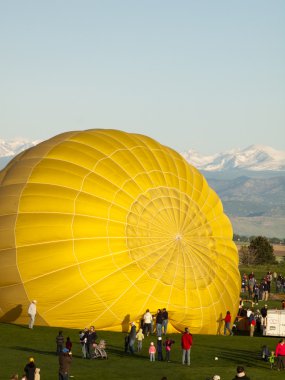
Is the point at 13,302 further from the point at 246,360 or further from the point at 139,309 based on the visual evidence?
the point at 246,360

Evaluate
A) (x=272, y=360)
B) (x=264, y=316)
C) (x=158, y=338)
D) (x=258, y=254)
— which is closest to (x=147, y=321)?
(x=158, y=338)

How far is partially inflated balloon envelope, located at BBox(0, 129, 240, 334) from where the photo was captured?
38.7 m

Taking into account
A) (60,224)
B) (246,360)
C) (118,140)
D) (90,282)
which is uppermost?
(118,140)

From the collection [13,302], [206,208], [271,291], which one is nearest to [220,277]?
[206,208]

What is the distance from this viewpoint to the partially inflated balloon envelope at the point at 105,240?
127 ft

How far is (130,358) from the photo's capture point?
34844 mm

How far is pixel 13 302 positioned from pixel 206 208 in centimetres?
1150

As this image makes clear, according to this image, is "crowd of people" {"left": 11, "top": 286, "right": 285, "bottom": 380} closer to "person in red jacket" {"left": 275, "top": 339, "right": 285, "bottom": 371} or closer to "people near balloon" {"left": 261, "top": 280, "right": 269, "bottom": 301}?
"person in red jacket" {"left": 275, "top": 339, "right": 285, "bottom": 371}

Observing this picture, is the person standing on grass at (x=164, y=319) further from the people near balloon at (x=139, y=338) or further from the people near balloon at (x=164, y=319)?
the people near balloon at (x=139, y=338)

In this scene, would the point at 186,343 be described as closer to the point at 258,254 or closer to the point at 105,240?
the point at 105,240

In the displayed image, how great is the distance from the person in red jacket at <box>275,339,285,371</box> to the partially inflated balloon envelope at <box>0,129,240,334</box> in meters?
8.38

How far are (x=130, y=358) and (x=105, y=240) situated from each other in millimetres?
6582

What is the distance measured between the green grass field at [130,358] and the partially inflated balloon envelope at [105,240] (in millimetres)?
1357

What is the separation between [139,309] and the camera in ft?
130
